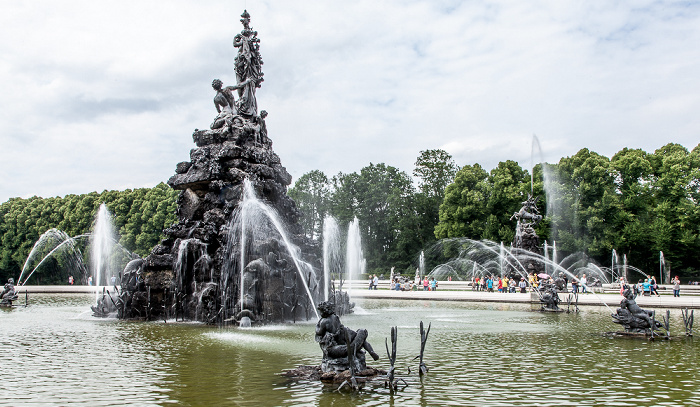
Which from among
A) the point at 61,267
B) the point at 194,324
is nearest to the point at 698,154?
the point at 194,324

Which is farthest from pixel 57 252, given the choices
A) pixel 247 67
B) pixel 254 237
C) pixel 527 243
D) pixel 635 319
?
pixel 635 319

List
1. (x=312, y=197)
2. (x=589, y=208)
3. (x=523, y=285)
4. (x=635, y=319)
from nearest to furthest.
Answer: (x=635, y=319), (x=523, y=285), (x=589, y=208), (x=312, y=197)

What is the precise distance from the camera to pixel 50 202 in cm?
7019

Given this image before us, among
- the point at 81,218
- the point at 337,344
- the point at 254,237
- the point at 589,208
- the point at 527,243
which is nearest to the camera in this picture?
the point at 337,344

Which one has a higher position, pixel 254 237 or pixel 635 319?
pixel 254 237

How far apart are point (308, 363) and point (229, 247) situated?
9.11 m

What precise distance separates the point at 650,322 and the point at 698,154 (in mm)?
42969

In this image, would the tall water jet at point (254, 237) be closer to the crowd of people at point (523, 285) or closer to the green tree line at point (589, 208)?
the crowd of people at point (523, 285)

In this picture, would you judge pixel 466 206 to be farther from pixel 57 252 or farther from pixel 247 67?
pixel 57 252

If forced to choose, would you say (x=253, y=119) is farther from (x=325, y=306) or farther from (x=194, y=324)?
(x=325, y=306)

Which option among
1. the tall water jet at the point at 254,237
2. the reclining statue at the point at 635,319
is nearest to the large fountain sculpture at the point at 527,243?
the tall water jet at the point at 254,237

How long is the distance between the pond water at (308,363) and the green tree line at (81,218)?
4821 centimetres

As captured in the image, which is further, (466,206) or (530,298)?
(466,206)

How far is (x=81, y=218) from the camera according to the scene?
67750 millimetres
